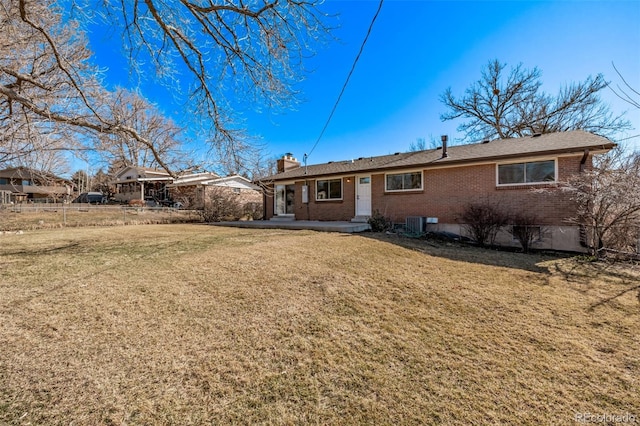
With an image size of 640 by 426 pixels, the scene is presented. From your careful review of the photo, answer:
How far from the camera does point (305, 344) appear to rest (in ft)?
9.61

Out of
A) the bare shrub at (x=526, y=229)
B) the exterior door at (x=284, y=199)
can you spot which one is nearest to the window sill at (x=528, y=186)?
the bare shrub at (x=526, y=229)

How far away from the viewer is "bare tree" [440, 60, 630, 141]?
53.8 ft

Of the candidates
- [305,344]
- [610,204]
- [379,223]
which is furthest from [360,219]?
[305,344]

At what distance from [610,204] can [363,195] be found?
789cm

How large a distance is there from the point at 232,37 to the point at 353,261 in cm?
502

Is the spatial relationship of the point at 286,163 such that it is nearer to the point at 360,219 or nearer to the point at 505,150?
the point at 360,219

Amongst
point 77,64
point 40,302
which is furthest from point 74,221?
point 40,302

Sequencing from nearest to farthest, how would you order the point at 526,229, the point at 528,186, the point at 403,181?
the point at 526,229 < the point at 528,186 < the point at 403,181

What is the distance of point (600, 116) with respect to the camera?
16.3 metres

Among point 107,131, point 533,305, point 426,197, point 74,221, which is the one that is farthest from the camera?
point 74,221

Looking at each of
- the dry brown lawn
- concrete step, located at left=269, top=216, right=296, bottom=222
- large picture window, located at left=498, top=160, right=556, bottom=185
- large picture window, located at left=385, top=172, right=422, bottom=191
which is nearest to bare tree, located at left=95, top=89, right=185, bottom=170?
the dry brown lawn

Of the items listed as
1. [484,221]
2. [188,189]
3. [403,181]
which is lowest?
[484,221]

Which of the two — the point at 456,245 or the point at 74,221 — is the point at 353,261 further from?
the point at 74,221

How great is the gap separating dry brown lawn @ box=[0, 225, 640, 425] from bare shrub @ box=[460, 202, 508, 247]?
11.3 ft
